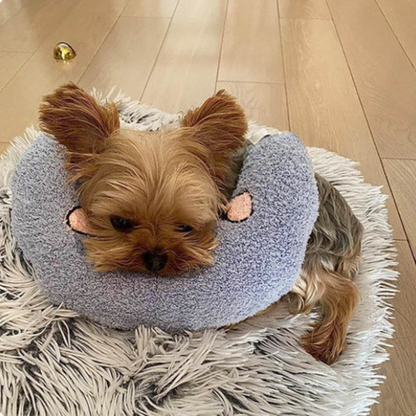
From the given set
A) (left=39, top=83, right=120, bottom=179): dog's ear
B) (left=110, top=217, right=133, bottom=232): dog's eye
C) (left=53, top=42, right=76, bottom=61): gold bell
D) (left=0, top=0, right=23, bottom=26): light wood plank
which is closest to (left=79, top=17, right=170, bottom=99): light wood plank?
(left=53, top=42, right=76, bottom=61): gold bell

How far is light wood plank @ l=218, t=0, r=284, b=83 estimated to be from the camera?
2.33 m

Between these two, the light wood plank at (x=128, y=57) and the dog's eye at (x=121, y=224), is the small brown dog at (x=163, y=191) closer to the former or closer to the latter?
the dog's eye at (x=121, y=224)

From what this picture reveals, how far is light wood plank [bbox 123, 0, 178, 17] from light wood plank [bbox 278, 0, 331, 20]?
649 mm

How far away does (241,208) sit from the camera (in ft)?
3.75

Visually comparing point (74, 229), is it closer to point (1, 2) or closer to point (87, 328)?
point (87, 328)

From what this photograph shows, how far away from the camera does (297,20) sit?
2859mm

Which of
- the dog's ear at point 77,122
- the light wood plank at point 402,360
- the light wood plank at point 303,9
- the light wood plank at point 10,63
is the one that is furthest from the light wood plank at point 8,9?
the light wood plank at point 402,360

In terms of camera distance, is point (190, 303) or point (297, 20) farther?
point (297, 20)

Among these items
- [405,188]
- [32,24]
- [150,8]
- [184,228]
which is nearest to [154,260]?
[184,228]

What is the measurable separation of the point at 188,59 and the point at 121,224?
157 centimetres

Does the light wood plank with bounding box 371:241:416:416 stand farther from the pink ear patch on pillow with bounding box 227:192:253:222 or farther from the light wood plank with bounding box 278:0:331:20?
the light wood plank with bounding box 278:0:331:20

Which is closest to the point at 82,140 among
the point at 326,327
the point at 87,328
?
the point at 87,328

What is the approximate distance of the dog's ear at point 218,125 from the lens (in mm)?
1079

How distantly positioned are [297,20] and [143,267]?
7.43 ft
